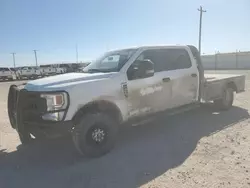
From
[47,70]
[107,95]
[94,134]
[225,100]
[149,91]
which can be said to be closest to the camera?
[94,134]

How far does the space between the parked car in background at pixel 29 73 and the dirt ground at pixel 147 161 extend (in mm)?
32794

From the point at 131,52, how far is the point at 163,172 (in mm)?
2838

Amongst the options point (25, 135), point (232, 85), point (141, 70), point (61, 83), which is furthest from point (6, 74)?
point (61, 83)

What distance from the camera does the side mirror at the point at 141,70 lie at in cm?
580

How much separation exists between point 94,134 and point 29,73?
118ft

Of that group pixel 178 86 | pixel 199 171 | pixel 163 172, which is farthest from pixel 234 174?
pixel 178 86

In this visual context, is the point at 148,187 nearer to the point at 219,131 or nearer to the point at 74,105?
the point at 74,105

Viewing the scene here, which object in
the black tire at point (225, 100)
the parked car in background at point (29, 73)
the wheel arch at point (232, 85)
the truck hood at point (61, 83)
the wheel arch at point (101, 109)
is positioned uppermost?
the truck hood at point (61, 83)

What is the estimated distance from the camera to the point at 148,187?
400cm

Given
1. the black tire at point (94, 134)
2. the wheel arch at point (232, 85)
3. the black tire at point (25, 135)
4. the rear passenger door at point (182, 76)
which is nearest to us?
the black tire at point (94, 134)

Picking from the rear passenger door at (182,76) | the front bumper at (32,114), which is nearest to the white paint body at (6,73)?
the rear passenger door at (182,76)

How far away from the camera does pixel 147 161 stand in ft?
16.3

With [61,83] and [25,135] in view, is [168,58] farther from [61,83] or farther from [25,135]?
[25,135]

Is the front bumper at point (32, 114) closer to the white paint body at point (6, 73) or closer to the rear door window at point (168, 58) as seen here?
the rear door window at point (168, 58)
